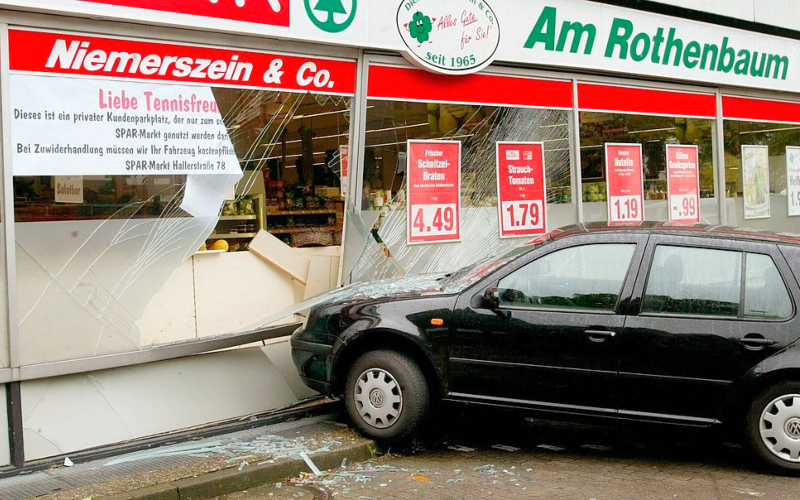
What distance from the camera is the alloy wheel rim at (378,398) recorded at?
21.1ft

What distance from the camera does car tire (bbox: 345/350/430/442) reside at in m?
6.36

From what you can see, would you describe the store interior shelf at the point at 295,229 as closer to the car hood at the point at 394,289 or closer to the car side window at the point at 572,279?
the car hood at the point at 394,289

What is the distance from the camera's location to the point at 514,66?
32.2ft

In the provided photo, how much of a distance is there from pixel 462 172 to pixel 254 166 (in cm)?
265

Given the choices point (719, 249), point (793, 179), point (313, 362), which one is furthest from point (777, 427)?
point (793, 179)

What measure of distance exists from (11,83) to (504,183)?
5.48 metres

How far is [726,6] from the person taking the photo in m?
11.7

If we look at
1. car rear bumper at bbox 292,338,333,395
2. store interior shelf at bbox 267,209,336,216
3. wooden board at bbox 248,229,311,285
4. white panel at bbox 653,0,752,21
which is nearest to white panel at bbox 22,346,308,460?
wooden board at bbox 248,229,311,285

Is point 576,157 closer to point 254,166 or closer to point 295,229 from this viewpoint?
point 295,229

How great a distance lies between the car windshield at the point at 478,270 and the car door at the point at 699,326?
36.1 inches

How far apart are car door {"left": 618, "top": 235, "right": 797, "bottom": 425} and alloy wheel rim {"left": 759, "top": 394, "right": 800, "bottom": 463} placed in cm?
30

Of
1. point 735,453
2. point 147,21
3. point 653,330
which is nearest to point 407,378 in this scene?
point 653,330

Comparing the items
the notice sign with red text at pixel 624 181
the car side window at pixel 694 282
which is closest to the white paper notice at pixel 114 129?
the car side window at pixel 694 282

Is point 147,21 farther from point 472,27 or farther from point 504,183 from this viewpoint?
point 504,183
